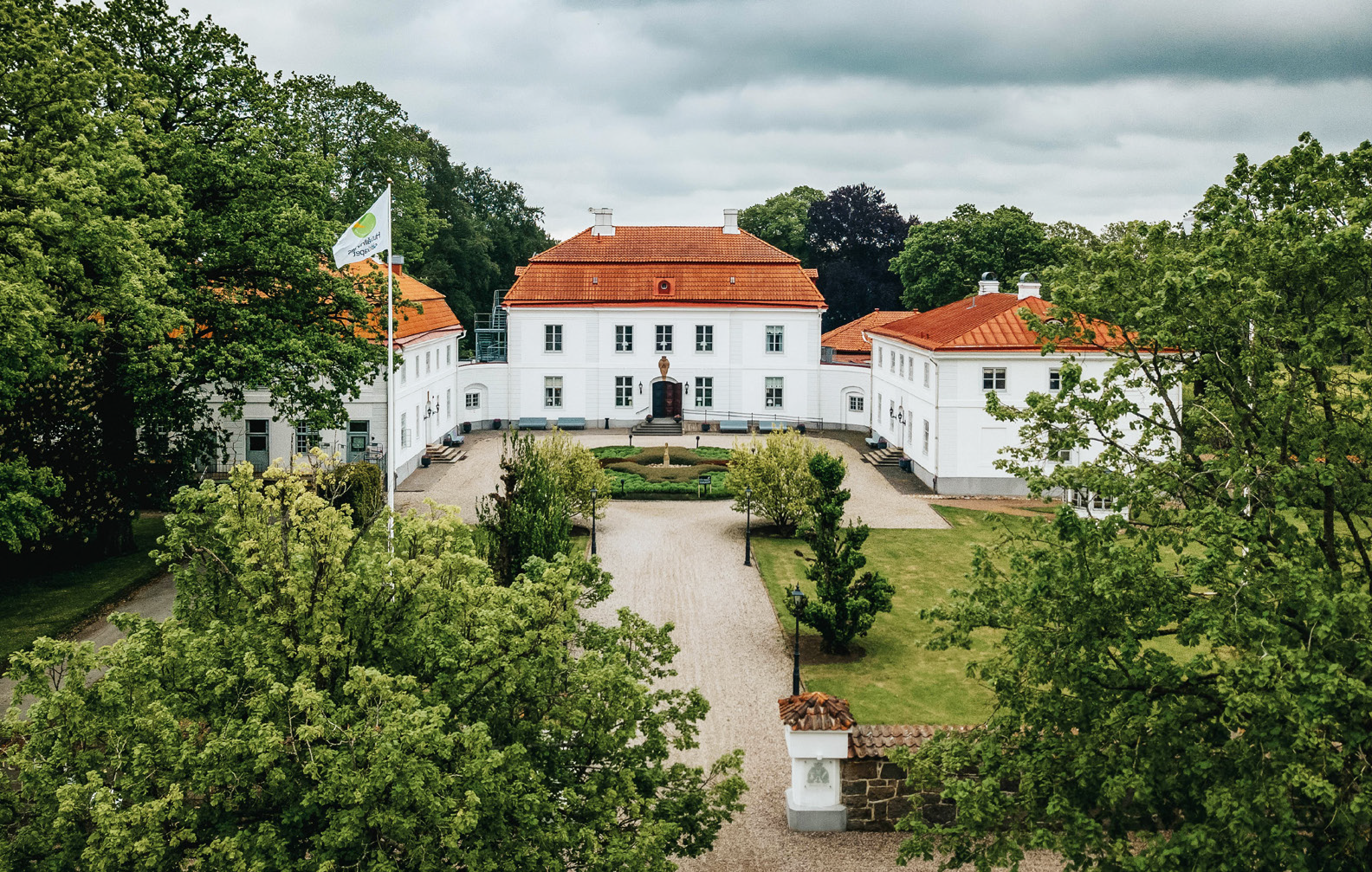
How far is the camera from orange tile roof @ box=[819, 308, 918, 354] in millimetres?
52219

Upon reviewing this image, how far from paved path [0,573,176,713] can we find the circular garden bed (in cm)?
1442

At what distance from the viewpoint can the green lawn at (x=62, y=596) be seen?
19344 mm

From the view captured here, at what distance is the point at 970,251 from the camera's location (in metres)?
56.9

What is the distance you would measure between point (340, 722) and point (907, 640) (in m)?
14.6

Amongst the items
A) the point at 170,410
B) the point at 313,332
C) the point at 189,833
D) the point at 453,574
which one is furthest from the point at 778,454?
the point at 189,833

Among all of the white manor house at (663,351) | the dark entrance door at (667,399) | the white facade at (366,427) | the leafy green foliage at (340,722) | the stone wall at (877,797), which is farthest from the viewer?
the dark entrance door at (667,399)

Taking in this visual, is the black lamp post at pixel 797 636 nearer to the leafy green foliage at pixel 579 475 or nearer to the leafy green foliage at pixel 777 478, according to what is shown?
the leafy green foliage at pixel 777 478

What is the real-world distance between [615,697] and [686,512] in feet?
75.0

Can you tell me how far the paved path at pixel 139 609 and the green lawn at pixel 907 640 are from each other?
40.5ft

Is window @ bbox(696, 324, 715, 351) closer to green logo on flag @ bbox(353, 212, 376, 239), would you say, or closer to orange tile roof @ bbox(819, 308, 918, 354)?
orange tile roof @ bbox(819, 308, 918, 354)

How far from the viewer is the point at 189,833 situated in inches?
287

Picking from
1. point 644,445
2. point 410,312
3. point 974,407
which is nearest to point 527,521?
point 974,407

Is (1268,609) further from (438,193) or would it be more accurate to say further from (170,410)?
(438,193)

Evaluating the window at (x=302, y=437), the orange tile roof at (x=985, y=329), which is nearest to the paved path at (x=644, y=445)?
the window at (x=302, y=437)
